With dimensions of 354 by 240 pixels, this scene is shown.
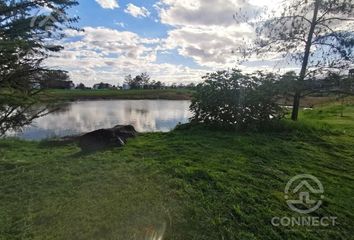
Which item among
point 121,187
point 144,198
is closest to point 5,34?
point 121,187

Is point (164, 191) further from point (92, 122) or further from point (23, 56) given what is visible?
point (92, 122)

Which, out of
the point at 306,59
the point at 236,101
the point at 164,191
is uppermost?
the point at 306,59

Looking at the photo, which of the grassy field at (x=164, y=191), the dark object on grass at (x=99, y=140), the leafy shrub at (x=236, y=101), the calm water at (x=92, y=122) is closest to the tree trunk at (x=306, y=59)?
the leafy shrub at (x=236, y=101)

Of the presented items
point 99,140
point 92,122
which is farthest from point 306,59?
point 92,122

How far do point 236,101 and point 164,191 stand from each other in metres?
Answer: 6.29

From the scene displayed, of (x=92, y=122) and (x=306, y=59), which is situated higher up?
(x=306, y=59)

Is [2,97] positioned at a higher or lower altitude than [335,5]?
lower

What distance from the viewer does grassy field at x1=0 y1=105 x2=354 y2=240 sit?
3762mm

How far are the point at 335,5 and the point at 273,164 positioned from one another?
8093 millimetres

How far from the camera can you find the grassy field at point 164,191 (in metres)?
3.76

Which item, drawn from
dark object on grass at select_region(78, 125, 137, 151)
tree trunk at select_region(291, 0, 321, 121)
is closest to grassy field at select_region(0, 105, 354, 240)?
dark object on grass at select_region(78, 125, 137, 151)

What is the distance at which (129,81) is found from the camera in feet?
322

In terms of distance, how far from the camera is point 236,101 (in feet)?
34.1

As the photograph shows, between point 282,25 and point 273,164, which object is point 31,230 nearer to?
point 273,164
